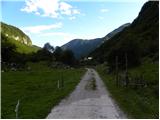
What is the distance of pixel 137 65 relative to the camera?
93000 mm

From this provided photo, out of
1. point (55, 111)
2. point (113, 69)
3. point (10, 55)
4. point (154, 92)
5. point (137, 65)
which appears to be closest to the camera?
point (55, 111)

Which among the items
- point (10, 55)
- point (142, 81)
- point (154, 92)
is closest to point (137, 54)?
point (142, 81)

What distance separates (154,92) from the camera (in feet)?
126

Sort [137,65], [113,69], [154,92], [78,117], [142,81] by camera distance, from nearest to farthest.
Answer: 1. [78,117]
2. [154,92]
3. [142,81]
4. [137,65]
5. [113,69]

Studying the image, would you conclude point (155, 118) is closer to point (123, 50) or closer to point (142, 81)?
point (142, 81)

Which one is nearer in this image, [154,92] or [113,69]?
[154,92]

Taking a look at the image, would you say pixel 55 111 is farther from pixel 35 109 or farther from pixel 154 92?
pixel 154 92

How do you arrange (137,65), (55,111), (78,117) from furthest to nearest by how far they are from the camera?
1. (137,65)
2. (55,111)
3. (78,117)

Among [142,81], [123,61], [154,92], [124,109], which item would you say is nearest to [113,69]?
[123,61]

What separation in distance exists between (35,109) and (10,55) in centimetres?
14594

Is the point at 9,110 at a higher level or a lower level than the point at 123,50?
lower

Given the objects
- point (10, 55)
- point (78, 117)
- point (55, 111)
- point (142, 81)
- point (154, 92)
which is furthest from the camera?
point (10, 55)

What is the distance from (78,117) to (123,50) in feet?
245

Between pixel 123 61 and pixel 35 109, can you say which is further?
pixel 123 61
